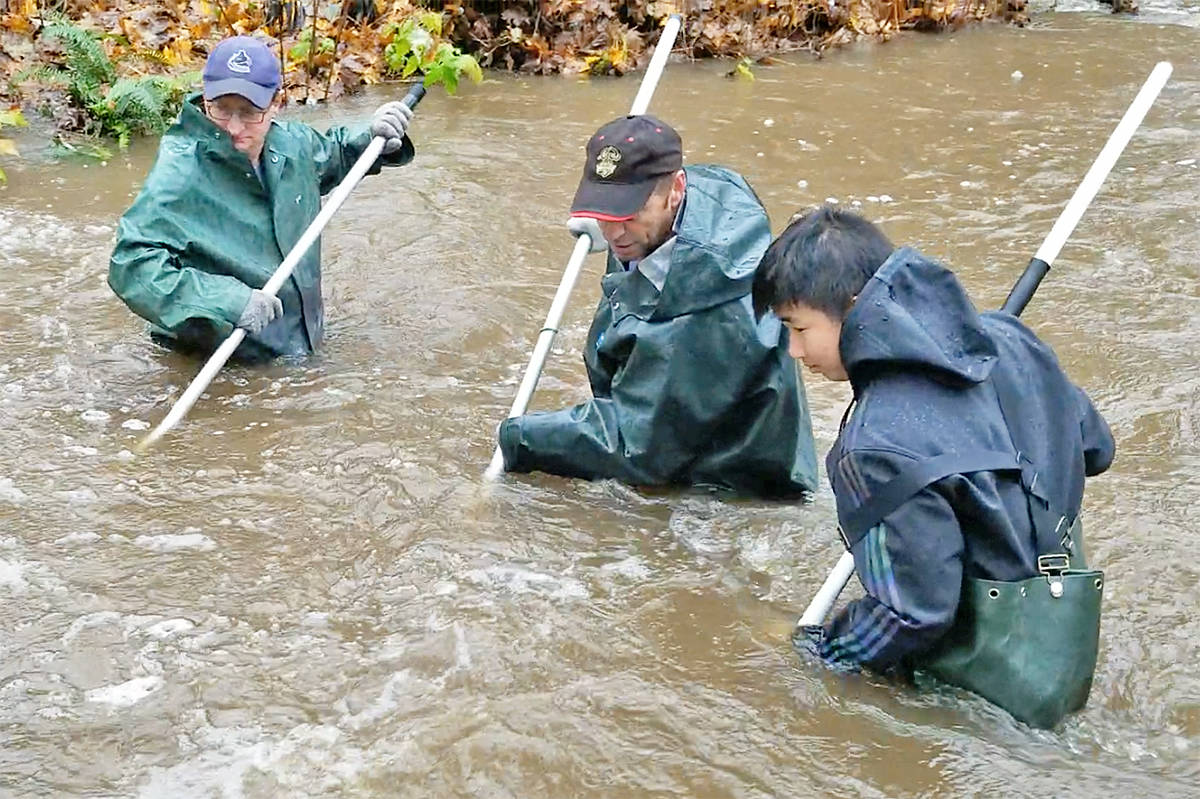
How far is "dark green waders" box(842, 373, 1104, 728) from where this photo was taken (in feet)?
10.4

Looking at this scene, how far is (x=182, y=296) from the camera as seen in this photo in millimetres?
5500

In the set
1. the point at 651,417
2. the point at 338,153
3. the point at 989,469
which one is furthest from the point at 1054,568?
the point at 338,153

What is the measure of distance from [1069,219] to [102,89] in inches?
291

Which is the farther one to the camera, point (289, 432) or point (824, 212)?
point (289, 432)

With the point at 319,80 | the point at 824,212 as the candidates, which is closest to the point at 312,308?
the point at 824,212

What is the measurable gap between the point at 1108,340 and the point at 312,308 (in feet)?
12.2

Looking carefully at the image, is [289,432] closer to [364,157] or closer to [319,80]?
[364,157]

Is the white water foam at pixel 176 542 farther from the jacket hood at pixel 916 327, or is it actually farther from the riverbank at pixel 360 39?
the riverbank at pixel 360 39

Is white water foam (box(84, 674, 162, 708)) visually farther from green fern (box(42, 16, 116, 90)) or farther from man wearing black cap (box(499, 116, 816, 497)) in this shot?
green fern (box(42, 16, 116, 90))

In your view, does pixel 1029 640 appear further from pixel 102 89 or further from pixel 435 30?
pixel 435 30

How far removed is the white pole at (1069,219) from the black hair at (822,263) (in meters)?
0.78

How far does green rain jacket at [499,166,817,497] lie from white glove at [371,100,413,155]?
190cm

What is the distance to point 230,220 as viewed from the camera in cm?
582

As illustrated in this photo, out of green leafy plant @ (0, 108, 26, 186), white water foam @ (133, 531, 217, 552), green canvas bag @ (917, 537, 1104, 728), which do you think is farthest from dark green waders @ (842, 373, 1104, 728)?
green leafy plant @ (0, 108, 26, 186)
